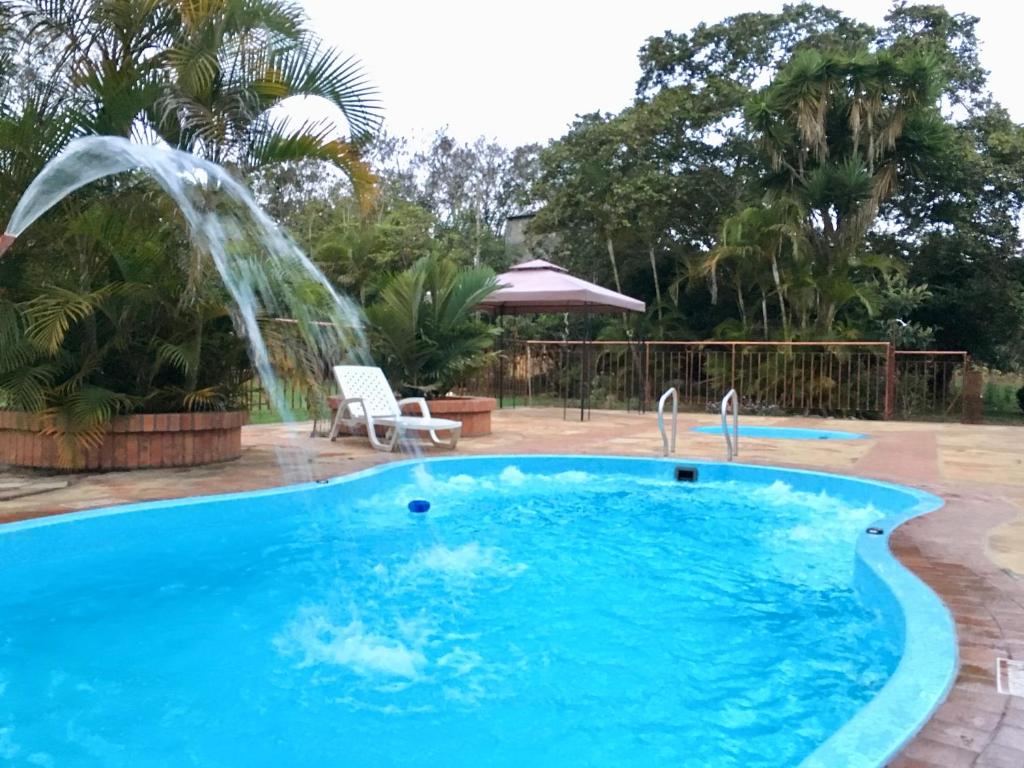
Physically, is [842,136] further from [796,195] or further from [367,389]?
[367,389]

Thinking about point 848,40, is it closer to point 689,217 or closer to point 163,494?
point 689,217

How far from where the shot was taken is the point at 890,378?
1334 cm

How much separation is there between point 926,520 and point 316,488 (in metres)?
4.31

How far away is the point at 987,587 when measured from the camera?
3.39m

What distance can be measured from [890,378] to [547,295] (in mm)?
6533

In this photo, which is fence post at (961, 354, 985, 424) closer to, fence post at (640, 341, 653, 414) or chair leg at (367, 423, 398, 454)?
fence post at (640, 341, 653, 414)

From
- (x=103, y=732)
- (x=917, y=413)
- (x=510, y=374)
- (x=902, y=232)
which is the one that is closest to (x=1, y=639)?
(x=103, y=732)

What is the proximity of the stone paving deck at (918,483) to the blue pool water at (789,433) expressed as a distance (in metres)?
0.41

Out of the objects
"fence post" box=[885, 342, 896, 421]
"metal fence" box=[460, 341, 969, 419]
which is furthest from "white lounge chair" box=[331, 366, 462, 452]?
"fence post" box=[885, 342, 896, 421]

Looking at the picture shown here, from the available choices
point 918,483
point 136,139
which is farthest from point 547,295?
point 136,139

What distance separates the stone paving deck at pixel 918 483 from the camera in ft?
7.04

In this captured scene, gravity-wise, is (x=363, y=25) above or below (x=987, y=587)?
above

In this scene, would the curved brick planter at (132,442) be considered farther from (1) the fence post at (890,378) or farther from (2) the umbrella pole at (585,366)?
(1) the fence post at (890,378)

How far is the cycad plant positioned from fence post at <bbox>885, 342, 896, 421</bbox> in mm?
7623
